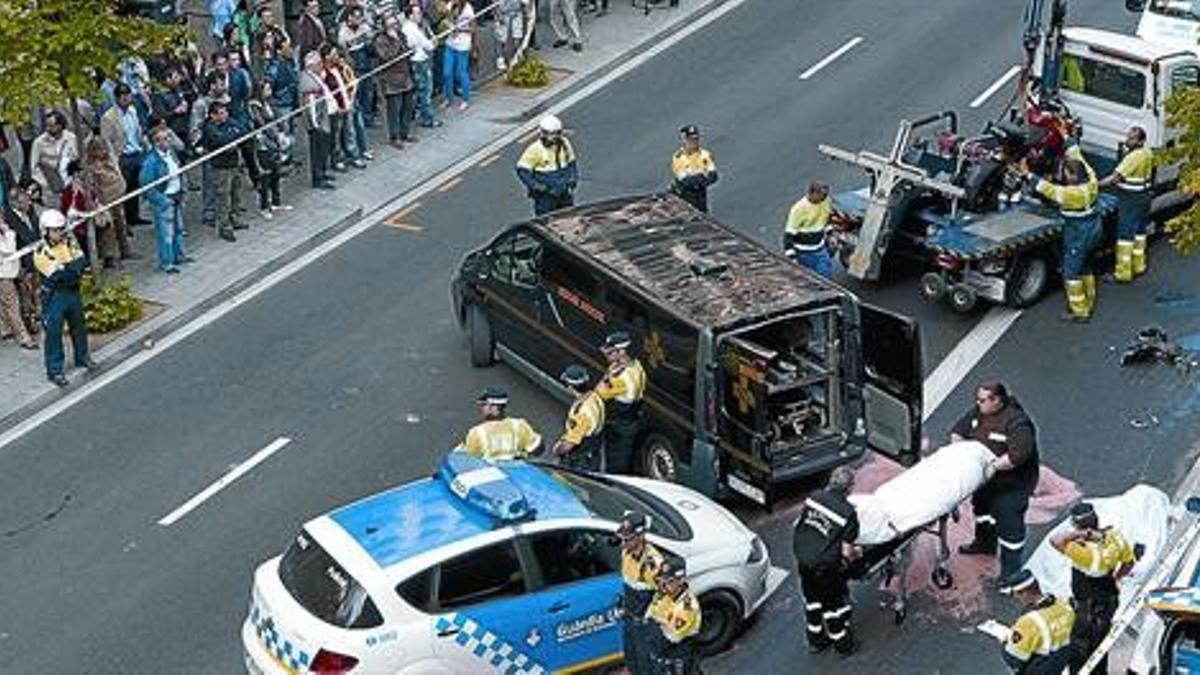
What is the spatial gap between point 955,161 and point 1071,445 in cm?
418

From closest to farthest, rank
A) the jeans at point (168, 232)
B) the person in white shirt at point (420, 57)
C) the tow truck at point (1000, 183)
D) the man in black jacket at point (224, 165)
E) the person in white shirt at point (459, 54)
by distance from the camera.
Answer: the tow truck at point (1000, 183) → the jeans at point (168, 232) → the man in black jacket at point (224, 165) → the person in white shirt at point (420, 57) → the person in white shirt at point (459, 54)

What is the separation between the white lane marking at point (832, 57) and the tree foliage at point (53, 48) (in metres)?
10.6

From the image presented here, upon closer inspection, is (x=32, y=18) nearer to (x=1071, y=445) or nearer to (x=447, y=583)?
(x=447, y=583)

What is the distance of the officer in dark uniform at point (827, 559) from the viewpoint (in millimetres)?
14953

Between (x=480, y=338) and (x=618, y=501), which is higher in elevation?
(x=618, y=501)

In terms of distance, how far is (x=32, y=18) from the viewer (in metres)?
20.4

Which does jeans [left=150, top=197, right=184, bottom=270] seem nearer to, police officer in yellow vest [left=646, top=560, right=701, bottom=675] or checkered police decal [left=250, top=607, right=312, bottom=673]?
checkered police decal [left=250, top=607, right=312, bottom=673]

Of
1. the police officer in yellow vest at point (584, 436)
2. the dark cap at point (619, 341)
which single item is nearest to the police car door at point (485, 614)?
the police officer in yellow vest at point (584, 436)

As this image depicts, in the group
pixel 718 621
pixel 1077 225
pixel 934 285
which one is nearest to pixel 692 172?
pixel 934 285

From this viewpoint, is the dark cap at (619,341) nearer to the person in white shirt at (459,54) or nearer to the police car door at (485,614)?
the police car door at (485,614)

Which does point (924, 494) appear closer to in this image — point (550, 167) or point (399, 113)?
point (550, 167)

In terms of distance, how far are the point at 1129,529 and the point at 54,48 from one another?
1097 cm

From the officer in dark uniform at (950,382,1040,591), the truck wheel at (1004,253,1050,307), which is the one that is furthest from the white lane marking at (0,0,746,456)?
the officer in dark uniform at (950,382,1040,591)

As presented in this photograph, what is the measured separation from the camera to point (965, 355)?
20.5m
